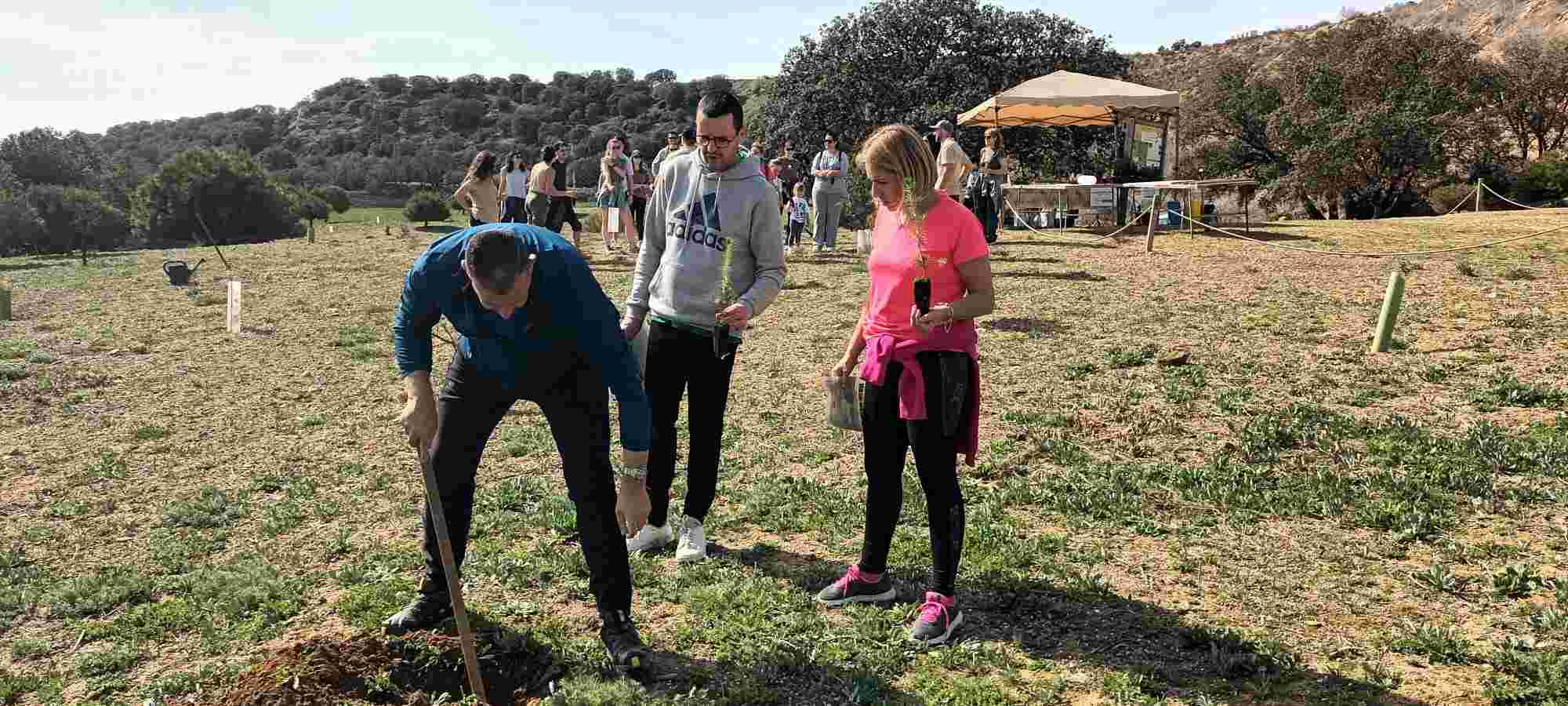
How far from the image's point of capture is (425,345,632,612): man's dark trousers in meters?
3.45

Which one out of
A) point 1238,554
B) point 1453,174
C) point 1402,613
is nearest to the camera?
point 1402,613

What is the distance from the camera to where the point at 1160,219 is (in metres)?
19.4

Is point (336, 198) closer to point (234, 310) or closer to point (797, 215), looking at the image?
point (797, 215)

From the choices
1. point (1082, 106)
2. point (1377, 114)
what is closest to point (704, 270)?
point (1082, 106)

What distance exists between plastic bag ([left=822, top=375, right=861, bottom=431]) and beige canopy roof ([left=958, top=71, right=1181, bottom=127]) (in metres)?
15.3

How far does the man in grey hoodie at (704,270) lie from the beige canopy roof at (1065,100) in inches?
586

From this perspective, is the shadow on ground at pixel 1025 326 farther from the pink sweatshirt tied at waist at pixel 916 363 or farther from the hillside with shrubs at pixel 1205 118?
the hillside with shrubs at pixel 1205 118

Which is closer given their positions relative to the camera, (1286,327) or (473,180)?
(1286,327)

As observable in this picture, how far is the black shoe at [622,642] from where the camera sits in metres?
3.64

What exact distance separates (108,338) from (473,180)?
400 centimetres

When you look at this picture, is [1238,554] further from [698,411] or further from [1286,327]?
[1286,327]

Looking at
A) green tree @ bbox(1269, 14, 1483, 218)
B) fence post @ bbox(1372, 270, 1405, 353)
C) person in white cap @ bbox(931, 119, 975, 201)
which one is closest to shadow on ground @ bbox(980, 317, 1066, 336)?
person in white cap @ bbox(931, 119, 975, 201)

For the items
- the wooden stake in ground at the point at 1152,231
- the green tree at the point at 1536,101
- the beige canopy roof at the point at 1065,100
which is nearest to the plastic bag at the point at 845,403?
the wooden stake in ground at the point at 1152,231

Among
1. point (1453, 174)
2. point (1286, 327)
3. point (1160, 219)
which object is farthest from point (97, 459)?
point (1453, 174)
